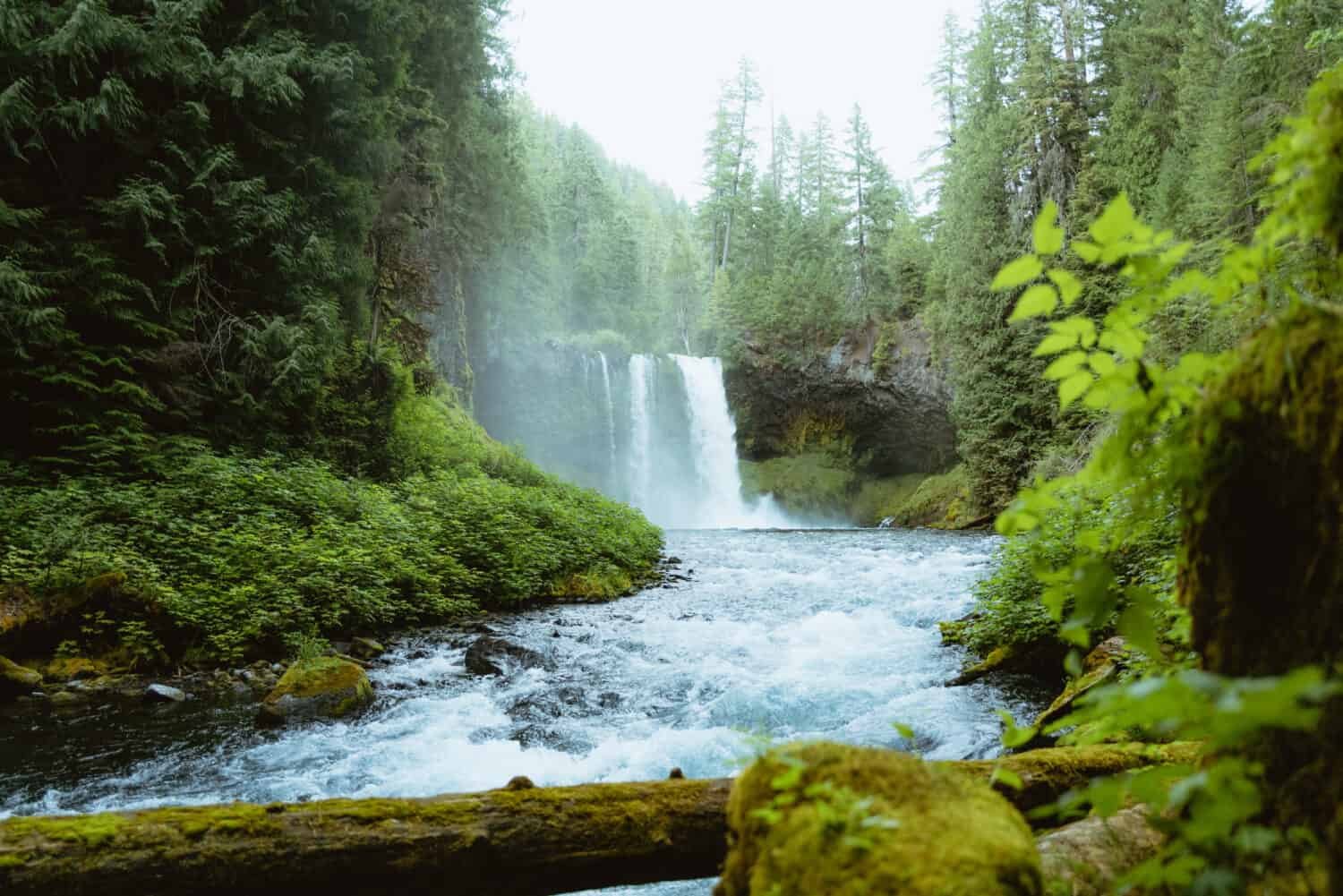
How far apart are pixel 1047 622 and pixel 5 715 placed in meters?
8.36

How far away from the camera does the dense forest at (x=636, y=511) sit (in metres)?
1.28

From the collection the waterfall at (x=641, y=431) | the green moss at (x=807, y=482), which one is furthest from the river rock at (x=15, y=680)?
the green moss at (x=807, y=482)

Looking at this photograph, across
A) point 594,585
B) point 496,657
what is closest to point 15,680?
point 496,657

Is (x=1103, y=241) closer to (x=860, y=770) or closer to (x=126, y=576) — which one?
(x=860, y=770)

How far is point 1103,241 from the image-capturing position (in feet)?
4.28

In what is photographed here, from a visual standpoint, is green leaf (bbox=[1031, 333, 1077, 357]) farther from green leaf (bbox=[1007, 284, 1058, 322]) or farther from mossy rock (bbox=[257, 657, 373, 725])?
mossy rock (bbox=[257, 657, 373, 725])

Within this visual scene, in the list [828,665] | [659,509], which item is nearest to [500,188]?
[659,509]

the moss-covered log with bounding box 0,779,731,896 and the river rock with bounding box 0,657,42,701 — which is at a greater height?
the moss-covered log with bounding box 0,779,731,896

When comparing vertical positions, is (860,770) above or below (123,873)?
above

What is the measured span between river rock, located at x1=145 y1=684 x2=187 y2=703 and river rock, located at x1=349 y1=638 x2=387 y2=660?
65.3 inches

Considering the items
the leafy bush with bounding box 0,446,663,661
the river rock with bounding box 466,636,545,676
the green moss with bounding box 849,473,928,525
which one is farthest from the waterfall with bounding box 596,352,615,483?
the river rock with bounding box 466,636,545,676

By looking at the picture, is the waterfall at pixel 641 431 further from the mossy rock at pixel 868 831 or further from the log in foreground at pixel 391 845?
the mossy rock at pixel 868 831

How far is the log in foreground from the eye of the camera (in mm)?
1904

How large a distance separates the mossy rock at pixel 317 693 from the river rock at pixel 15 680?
1.86m
